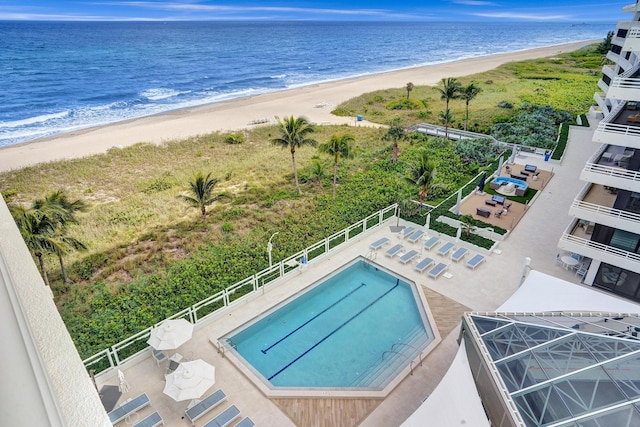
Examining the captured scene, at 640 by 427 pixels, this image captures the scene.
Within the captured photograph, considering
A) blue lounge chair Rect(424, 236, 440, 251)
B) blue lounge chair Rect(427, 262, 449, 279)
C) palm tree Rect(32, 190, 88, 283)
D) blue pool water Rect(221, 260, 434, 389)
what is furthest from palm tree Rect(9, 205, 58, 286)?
blue lounge chair Rect(424, 236, 440, 251)

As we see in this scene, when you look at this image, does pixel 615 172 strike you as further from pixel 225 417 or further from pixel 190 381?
pixel 190 381

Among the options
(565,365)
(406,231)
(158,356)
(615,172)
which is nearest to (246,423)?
(158,356)

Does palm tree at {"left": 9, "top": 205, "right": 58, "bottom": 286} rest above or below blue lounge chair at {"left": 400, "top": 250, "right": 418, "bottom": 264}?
above

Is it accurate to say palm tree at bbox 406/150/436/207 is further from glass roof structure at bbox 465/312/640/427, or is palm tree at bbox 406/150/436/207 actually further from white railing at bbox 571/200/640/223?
glass roof structure at bbox 465/312/640/427

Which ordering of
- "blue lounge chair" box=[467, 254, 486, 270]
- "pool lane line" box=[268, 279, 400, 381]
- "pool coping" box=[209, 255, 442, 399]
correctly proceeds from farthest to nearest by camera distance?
"blue lounge chair" box=[467, 254, 486, 270], "pool lane line" box=[268, 279, 400, 381], "pool coping" box=[209, 255, 442, 399]

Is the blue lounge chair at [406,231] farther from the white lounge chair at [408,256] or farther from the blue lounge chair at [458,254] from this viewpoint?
the blue lounge chair at [458,254]

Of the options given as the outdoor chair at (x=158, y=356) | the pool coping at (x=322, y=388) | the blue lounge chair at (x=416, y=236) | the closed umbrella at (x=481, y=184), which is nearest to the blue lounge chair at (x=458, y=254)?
the blue lounge chair at (x=416, y=236)

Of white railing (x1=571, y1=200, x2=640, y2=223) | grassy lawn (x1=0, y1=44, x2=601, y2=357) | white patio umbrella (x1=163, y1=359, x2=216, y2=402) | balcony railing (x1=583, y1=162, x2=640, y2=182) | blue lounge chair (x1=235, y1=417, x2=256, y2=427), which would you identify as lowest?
grassy lawn (x1=0, y1=44, x2=601, y2=357)
